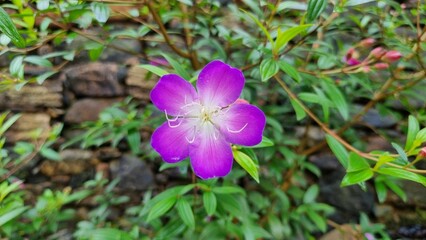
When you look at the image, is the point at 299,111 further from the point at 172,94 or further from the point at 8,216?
the point at 8,216

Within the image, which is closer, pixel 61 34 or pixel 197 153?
pixel 197 153

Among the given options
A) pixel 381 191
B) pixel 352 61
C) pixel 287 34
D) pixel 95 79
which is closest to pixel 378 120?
pixel 381 191

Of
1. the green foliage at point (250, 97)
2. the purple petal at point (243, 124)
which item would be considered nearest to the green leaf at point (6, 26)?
the green foliage at point (250, 97)

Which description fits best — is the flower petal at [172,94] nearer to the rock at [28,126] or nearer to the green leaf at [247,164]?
the green leaf at [247,164]

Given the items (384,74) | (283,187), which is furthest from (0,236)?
(384,74)

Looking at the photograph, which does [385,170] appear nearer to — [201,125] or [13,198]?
[201,125]
